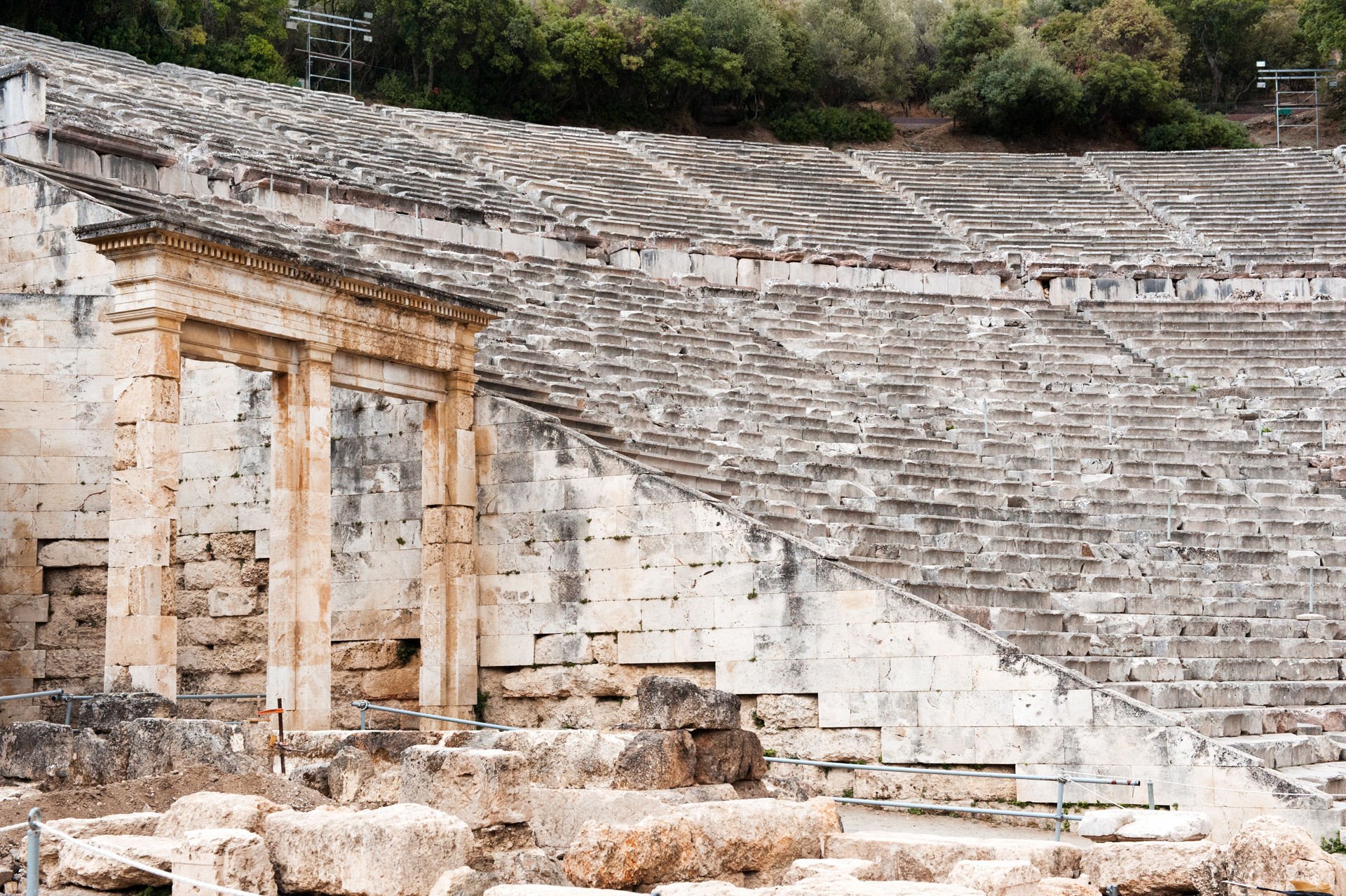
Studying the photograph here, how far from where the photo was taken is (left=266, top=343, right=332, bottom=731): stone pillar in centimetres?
1207

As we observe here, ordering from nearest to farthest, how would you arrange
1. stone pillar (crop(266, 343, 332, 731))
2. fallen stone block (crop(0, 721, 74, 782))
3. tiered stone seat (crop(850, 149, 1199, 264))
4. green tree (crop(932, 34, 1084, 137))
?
1. fallen stone block (crop(0, 721, 74, 782))
2. stone pillar (crop(266, 343, 332, 731))
3. tiered stone seat (crop(850, 149, 1199, 264))
4. green tree (crop(932, 34, 1084, 137))

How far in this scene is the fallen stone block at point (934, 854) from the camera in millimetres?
7896

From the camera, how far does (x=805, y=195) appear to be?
101 feet

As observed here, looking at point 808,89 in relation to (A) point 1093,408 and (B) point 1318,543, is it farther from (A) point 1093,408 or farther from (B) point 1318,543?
(B) point 1318,543

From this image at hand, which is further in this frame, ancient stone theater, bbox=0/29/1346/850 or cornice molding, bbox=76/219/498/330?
ancient stone theater, bbox=0/29/1346/850

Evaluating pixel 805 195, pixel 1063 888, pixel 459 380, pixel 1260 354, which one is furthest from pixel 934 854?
pixel 805 195

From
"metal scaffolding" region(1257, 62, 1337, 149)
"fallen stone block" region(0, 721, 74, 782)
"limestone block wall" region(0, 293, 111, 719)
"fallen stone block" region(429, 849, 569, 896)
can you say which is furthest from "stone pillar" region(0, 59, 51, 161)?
"metal scaffolding" region(1257, 62, 1337, 149)

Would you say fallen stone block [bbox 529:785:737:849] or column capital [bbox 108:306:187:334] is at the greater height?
column capital [bbox 108:306:187:334]

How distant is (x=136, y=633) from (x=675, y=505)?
454 centimetres

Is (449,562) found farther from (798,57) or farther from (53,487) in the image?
(798,57)

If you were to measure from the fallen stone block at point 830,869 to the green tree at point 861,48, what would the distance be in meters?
39.2

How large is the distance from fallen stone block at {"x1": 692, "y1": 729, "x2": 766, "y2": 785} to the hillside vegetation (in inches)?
1206

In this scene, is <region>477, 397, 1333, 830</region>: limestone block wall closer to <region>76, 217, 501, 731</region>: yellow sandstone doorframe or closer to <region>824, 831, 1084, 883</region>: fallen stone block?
<region>76, 217, 501, 731</region>: yellow sandstone doorframe

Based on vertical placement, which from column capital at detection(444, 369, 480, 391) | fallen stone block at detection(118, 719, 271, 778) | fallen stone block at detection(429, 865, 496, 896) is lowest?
fallen stone block at detection(429, 865, 496, 896)
